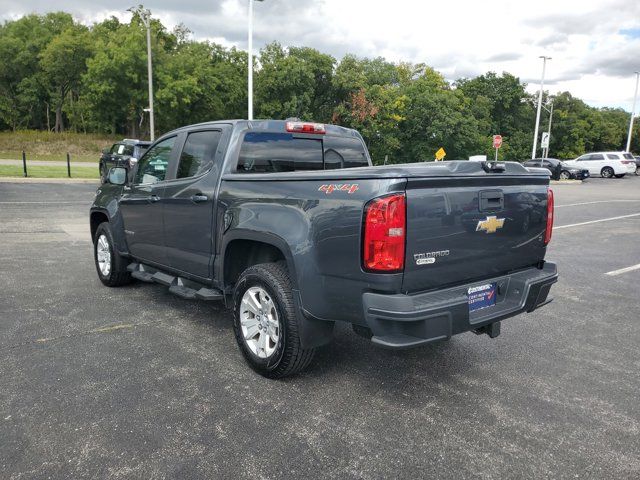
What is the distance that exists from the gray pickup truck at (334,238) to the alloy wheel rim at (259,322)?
0.4 inches

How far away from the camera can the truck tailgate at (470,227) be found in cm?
291

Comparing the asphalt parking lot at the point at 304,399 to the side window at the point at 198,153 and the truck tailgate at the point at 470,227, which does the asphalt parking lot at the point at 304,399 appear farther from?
the side window at the point at 198,153

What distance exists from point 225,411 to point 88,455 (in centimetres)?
81

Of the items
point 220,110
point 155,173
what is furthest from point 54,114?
point 155,173

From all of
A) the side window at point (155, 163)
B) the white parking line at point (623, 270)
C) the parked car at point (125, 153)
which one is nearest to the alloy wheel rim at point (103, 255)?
the side window at point (155, 163)

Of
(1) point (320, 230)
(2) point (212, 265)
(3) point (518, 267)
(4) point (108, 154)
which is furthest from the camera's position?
(4) point (108, 154)

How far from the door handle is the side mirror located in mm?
1620

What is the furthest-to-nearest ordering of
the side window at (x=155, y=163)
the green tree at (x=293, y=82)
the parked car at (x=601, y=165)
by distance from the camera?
the green tree at (x=293, y=82), the parked car at (x=601, y=165), the side window at (x=155, y=163)

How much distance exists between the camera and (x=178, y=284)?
4746 millimetres

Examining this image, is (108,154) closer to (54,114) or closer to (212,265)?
(212,265)

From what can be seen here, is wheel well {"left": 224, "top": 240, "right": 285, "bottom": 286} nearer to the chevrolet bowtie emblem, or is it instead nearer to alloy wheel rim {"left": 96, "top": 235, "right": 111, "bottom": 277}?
the chevrolet bowtie emblem

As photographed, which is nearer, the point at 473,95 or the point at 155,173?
the point at 155,173

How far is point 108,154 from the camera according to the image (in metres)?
18.6

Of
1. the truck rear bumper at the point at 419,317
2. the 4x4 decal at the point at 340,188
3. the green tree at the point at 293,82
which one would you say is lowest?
the truck rear bumper at the point at 419,317
